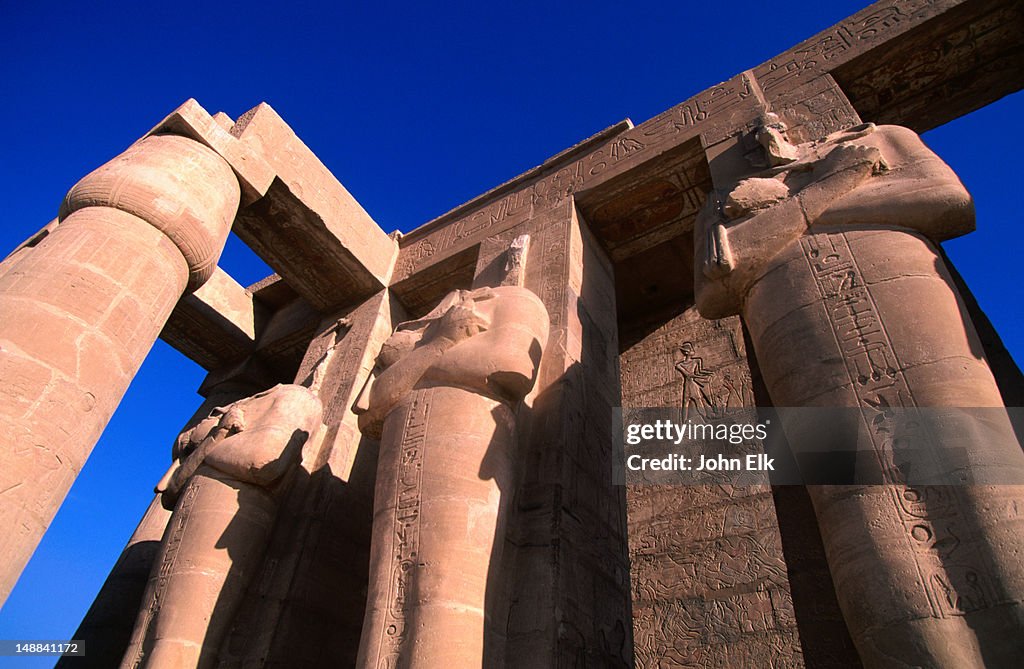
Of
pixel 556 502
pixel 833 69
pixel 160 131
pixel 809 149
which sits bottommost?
pixel 556 502

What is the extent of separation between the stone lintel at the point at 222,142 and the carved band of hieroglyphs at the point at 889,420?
4.67 m

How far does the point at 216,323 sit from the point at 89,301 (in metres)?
3.94

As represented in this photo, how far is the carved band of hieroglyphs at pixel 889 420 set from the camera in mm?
1909

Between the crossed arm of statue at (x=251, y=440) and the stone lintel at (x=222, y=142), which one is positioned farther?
the stone lintel at (x=222, y=142)

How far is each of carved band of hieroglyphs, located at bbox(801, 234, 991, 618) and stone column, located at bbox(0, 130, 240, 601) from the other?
13.4 ft

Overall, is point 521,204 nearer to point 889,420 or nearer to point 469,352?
point 469,352

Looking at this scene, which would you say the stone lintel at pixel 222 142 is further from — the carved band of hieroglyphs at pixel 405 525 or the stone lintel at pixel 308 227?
the carved band of hieroglyphs at pixel 405 525

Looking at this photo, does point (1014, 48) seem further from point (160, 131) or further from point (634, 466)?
point (160, 131)

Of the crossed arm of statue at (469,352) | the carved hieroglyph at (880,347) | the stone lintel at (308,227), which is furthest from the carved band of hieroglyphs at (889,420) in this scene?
the stone lintel at (308,227)

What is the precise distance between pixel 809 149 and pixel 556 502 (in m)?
2.63

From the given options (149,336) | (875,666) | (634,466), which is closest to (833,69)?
(634,466)

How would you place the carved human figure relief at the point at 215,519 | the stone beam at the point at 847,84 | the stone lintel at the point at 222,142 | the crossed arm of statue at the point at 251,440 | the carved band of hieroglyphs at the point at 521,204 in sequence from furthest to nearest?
the carved band of hieroglyphs at the point at 521,204 < the stone lintel at the point at 222,142 < the stone beam at the point at 847,84 < the crossed arm of statue at the point at 251,440 < the carved human figure relief at the point at 215,519

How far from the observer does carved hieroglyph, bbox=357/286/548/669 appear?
101 inches

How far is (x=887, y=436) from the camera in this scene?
7.49ft
